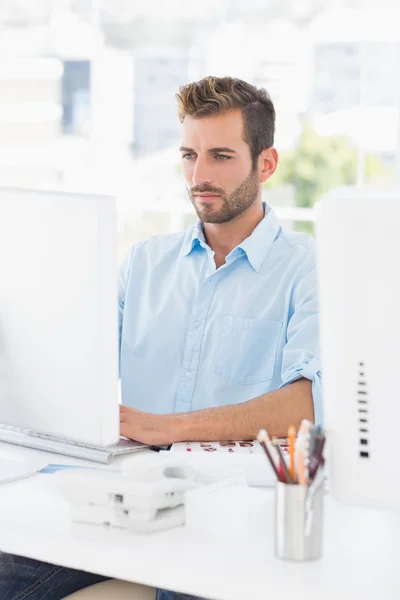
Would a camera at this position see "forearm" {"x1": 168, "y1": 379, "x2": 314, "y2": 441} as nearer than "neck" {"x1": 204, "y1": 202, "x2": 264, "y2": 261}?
Yes

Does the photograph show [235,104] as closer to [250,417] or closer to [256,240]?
[256,240]

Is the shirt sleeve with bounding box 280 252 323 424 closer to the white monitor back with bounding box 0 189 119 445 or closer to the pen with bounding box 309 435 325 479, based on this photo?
the white monitor back with bounding box 0 189 119 445

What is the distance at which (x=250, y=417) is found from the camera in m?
2.01

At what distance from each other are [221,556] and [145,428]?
22.7 inches

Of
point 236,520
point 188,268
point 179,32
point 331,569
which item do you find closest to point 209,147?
point 188,268

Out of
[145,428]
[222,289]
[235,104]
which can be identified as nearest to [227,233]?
[222,289]

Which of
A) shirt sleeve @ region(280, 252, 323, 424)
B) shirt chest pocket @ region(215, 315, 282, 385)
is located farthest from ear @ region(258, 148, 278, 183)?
shirt chest pocket @ region(215, 315, 282, 385)

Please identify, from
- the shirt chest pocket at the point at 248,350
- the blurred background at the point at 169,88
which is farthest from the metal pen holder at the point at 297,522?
the blurred background at the point at 169,88

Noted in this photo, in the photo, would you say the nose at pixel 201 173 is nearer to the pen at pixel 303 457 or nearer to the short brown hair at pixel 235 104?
the short brown hair at pixel 235 104

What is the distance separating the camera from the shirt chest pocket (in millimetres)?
2342

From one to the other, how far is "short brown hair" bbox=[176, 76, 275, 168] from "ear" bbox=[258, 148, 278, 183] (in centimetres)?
2

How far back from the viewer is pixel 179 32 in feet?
20.6

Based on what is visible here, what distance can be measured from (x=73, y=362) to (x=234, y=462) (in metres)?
0.35

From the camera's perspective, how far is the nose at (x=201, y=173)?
2504 millimetres
